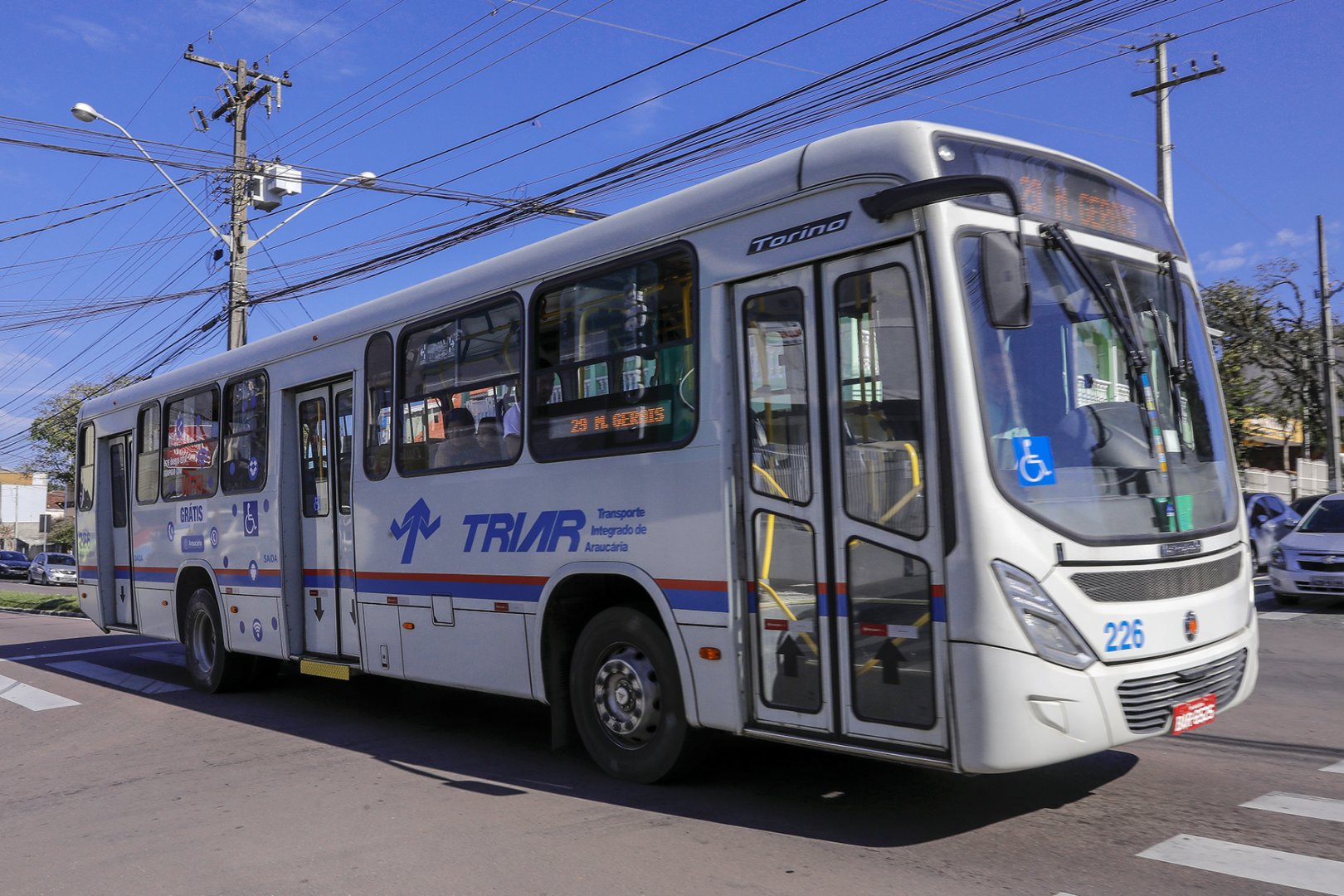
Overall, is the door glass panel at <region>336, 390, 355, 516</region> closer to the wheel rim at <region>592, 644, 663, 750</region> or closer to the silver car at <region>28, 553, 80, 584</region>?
the wheel rim at <region>592, 644, 663, 750</region>

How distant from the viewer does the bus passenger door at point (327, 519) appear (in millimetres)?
9086

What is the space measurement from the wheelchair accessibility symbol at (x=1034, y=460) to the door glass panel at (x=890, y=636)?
589 mm

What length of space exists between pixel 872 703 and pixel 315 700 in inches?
281

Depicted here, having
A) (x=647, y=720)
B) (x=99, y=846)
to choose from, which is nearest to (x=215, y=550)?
(x=99, y=846)

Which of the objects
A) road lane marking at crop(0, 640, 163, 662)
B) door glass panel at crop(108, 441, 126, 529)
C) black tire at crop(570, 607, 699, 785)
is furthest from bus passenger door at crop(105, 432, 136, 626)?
black tire at crop(570, 607, 699, 785)

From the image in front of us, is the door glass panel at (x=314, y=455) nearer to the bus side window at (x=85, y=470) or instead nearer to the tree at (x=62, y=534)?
the bus side window at (x=85, y=470)

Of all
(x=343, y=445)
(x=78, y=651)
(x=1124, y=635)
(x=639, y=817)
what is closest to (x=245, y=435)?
(x=343, y=445)

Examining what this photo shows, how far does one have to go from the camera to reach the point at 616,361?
21.5 ft

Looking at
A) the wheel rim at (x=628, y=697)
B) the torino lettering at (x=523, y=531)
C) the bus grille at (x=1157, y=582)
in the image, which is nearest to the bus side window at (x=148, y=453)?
the torino lettering at (x=523, y=531)

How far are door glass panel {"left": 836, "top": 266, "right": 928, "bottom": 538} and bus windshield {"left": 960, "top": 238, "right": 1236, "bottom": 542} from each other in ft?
1.07

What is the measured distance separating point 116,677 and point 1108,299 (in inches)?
466

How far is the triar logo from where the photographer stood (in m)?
8.04

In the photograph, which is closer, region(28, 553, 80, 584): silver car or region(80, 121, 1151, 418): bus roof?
region(80, 121, 1151, 418): bus roof

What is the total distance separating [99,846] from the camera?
5871 mm
